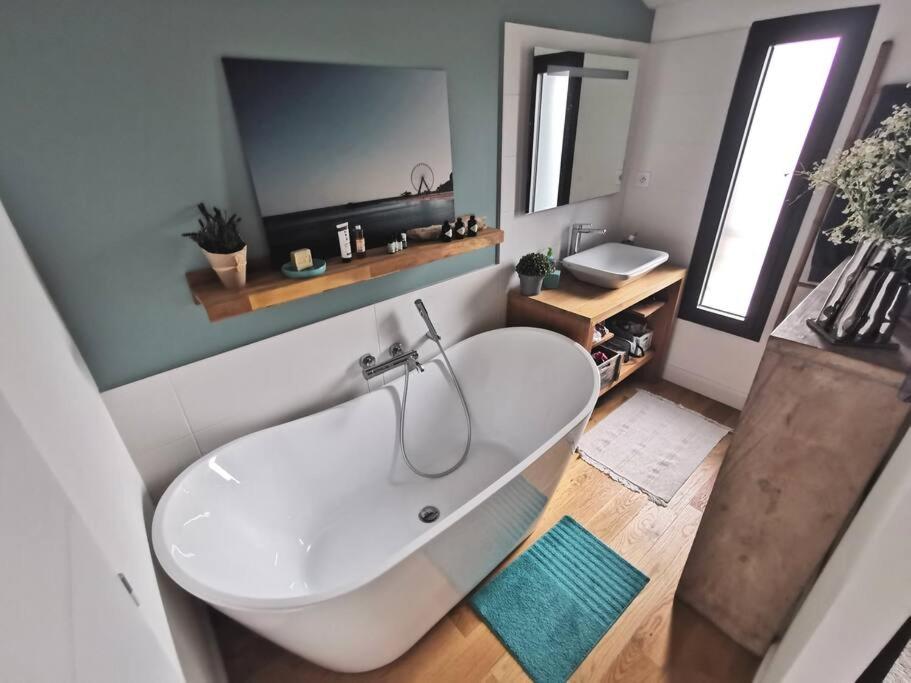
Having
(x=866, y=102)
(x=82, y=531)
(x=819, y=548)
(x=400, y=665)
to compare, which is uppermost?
(x=866, y=102)

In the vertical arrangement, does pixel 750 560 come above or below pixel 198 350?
below

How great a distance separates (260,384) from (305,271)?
18.5 inches

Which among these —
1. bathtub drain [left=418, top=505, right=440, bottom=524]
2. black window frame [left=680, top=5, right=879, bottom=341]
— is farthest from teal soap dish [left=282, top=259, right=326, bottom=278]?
black window frame [left=680, top=5, right=879, bottom=341]

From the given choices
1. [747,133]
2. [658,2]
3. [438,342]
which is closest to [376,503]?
[438,342]

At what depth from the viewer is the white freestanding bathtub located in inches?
41.6

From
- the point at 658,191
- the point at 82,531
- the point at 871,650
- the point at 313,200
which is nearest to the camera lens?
the point at 82,531

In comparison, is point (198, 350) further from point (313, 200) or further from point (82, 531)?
point (82, 531)

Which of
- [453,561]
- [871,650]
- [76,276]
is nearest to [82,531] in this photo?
[76,276]

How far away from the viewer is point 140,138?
1.07m

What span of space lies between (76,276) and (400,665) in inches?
58.1

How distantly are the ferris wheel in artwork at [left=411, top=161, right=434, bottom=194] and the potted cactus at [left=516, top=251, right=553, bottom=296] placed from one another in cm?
Result: 62

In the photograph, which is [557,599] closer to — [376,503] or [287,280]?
[376,503]

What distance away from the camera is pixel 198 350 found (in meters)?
1.32

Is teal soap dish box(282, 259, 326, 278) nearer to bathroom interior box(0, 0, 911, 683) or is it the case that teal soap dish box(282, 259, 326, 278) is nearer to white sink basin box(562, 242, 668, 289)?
bathroom interior box(0, 0, 911, 683)
